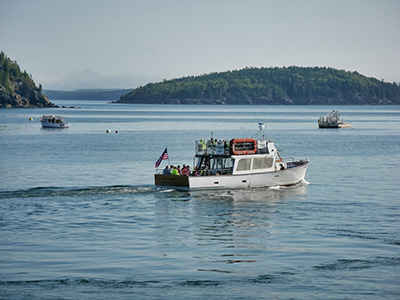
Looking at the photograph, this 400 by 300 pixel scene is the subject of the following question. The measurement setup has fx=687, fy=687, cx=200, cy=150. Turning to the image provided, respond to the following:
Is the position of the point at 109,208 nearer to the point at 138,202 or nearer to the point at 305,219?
the point at 138,202

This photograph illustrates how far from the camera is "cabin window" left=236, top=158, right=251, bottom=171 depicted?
5312cm

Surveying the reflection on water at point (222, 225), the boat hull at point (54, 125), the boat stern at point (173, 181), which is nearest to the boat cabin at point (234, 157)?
the boat stern at point (173, 181)

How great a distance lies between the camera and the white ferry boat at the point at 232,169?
171 ft

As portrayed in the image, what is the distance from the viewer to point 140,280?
91.1 feet

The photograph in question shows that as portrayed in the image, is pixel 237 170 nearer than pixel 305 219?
No

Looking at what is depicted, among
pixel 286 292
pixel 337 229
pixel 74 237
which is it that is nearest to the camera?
pixel 286 292

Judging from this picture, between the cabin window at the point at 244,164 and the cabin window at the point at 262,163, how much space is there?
553 mm

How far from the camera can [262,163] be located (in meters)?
54.3

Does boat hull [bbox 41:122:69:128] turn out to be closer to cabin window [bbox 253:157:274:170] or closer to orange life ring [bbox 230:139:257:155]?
cabin window [bbox 253:157:274:170]

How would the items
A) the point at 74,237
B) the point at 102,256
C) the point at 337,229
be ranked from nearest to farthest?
the point at 102,256 < the point at 74,237 < the point at 337,229

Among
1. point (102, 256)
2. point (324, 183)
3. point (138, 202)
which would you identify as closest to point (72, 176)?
point (138, 202)

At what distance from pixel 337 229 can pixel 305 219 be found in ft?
11.9

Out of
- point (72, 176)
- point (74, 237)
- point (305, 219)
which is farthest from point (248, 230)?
point (72, 176)

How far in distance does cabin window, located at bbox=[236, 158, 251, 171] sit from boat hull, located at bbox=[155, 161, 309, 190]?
1.96ft
